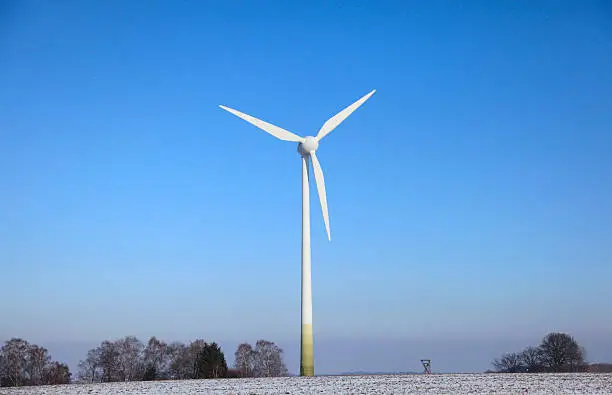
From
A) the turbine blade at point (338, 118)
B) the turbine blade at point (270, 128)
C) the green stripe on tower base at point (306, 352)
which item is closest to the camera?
the green stripe on tower base at point (306, 352)

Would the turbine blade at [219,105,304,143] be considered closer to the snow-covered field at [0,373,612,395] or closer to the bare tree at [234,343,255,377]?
the snow-covered field at [0,373,612,395]

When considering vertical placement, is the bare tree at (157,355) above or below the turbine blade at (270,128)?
below

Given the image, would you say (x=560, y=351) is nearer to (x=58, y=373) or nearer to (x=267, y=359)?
(x=267, y=359)

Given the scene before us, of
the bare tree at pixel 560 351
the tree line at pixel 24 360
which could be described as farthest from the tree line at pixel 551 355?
the tree line at pixel 24 360

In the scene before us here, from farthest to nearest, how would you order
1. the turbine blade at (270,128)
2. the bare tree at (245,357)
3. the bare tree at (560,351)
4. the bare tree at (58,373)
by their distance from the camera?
the bare tree at (245,357)
the bare tree at (560,351)
the bare tree at (58,373)
the turbine blade at (270,128)

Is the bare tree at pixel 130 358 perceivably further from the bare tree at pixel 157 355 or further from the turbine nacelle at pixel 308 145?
the turbine nacelle at pixel 308 145

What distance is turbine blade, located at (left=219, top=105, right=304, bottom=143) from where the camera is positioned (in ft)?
196

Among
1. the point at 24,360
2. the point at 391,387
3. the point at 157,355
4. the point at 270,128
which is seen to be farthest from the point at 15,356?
the point at 391,387

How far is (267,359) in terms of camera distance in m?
105

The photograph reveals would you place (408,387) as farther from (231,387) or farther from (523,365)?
(523,365)

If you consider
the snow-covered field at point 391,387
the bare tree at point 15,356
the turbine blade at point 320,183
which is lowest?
the snow-covered field at point 391,387

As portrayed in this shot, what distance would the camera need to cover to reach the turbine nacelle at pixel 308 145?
197 ft

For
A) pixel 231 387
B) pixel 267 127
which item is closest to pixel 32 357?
pixel 267 127

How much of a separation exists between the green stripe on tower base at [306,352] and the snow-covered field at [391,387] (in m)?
8.31
